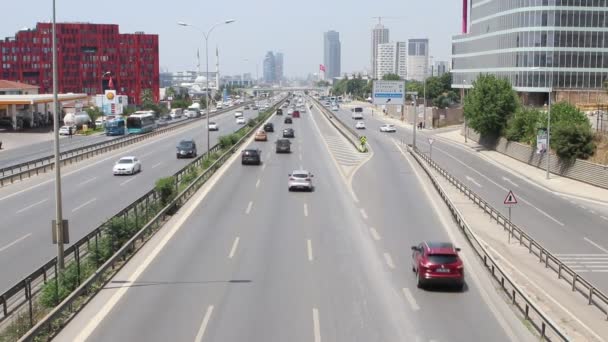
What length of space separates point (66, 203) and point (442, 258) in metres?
22.5

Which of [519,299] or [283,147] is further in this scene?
[283,147]

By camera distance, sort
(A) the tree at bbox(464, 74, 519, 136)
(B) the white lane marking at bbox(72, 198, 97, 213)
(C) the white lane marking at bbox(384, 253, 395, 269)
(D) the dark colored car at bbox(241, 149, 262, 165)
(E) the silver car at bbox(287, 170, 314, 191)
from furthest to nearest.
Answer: (A) the tree at bbox(464, 74, 519, 136)
(D) the dark colored car at bbox(241, 149, 262, 165)
(E) the silver car at bbox(287, 170, 314, 191)
(B) the white lane marking at bbox(72, 198, 97, 213)
(C) the white lane marking at bbox(384, 253, 395, 269)

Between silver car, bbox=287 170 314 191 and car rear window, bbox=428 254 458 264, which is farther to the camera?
silver car, bbox=287 170 314 191

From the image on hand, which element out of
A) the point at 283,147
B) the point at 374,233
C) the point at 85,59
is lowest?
the point at 374,233

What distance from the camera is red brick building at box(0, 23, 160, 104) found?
17112 cm

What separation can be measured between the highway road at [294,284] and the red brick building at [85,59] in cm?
14814

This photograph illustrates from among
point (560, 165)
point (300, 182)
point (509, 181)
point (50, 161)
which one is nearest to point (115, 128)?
point (50, 161)

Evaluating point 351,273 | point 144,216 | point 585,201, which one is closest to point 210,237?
point 144,216

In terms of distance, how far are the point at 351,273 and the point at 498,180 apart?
32.0 metres

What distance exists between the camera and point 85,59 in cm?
17625

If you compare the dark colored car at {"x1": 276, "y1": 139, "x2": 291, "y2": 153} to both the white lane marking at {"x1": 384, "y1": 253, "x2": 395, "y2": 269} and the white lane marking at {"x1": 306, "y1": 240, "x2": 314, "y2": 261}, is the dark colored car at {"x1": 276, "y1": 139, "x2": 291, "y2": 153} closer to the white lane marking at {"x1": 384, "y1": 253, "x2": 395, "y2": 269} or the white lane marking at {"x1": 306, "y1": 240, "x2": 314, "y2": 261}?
the white lane marking at {"x1": 306, "y1": 240, "x2": 314, "y2": 261}

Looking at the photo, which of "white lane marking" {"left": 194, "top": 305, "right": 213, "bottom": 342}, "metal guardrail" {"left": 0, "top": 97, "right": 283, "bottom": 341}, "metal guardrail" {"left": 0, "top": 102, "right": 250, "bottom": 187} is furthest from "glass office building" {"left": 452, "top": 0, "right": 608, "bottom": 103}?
"white lane marking" {"left": 194, "top": 305, "right": 213, "bottom": 342}

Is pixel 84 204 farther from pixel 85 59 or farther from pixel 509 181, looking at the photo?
pixel 85 59

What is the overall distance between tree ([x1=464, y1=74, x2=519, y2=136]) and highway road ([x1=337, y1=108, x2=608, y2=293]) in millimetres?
10132
